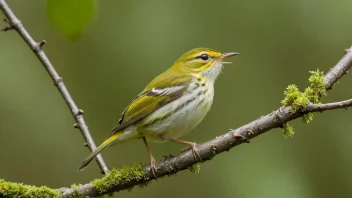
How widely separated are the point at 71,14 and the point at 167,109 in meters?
2.22

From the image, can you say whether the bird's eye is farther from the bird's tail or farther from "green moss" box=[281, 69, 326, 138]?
"green moss" box=[281, 69, 326, 138]

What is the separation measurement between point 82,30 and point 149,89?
244 centimetres

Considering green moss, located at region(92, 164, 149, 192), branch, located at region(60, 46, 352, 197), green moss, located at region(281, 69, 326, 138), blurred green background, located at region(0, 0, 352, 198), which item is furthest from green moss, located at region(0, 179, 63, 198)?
blurred green background, located at region(0, 0, 352, 198)

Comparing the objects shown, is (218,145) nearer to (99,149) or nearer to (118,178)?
(118,178)

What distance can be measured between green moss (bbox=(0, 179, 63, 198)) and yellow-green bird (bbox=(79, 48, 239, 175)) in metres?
0.44

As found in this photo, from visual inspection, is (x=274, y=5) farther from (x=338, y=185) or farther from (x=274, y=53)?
(x=338, y=185)

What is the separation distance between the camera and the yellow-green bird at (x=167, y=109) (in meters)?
3.38

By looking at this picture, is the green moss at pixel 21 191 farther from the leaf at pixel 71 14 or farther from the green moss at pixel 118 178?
the leaf at pixel 71 14

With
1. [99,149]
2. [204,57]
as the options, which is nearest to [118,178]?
[99,149]

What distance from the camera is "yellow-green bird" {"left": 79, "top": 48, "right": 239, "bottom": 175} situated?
3.38m

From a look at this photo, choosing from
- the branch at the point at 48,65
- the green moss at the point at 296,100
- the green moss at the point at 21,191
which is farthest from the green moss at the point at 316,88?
the green moss at the point at 21,191

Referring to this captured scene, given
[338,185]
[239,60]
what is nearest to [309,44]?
[239,60]

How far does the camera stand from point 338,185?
5129 mm

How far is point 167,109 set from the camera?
352cm
